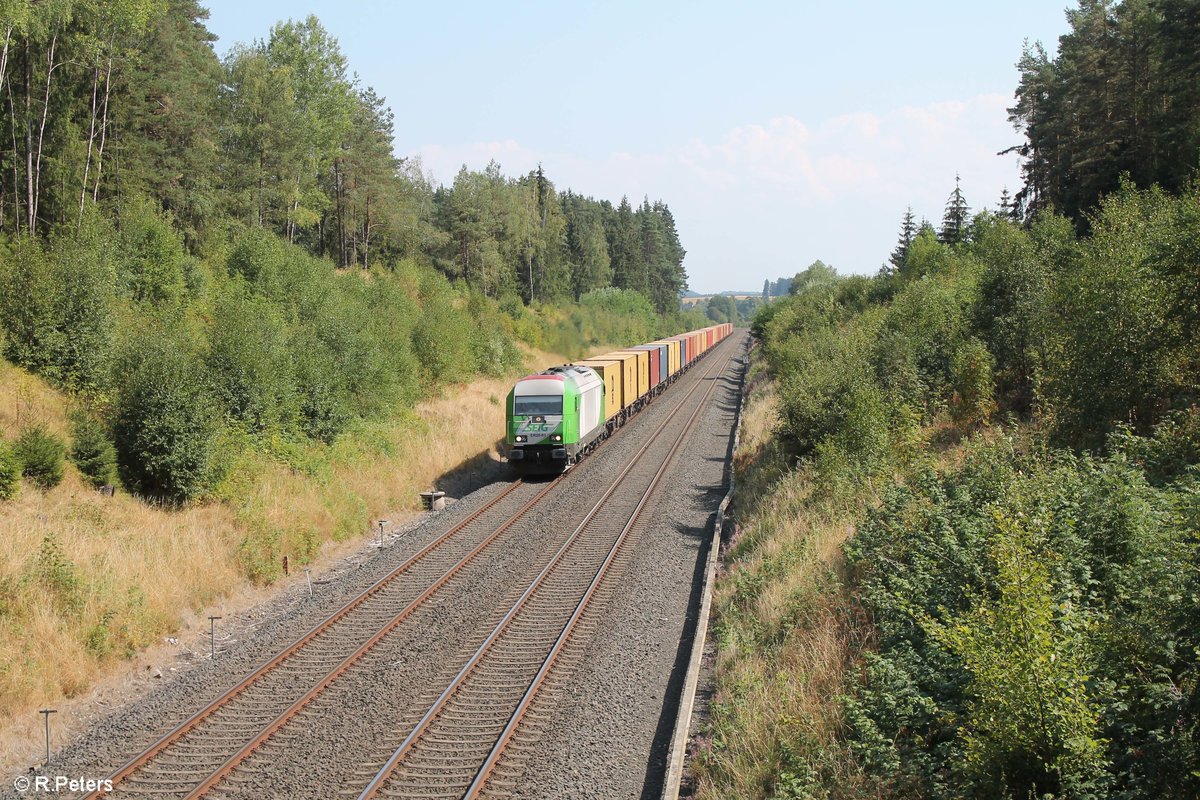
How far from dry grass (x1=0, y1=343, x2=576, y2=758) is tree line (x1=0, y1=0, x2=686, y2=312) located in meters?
12.2

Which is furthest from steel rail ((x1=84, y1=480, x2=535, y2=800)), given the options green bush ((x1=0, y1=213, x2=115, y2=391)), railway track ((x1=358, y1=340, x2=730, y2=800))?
green bush ((x1=0, y1=213, x2=115, y2=391))

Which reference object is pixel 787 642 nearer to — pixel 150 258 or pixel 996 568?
pixel 996 568

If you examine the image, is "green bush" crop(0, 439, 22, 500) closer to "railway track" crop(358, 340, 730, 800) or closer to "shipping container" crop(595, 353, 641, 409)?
"railway track" crop(358, 340, 730, 800)

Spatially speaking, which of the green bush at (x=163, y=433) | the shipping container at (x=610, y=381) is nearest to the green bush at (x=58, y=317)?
the green bush at (x=163, y=433)

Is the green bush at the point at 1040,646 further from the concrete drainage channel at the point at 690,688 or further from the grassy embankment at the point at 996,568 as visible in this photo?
the concrete drainage channel at the point at 690,688

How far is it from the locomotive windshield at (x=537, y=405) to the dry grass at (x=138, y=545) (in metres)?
3.03

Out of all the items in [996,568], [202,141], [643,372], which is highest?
[202,141]

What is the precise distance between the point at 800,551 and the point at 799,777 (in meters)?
6.29

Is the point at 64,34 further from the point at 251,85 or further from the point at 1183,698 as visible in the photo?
the point at 1183,698

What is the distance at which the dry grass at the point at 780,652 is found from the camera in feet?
26.9

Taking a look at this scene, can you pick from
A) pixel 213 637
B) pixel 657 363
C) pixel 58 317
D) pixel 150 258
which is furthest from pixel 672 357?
pixel 213 637

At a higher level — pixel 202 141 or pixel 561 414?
pixel 202 141

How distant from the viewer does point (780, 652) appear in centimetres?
1082

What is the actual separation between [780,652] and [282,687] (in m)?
6.85
